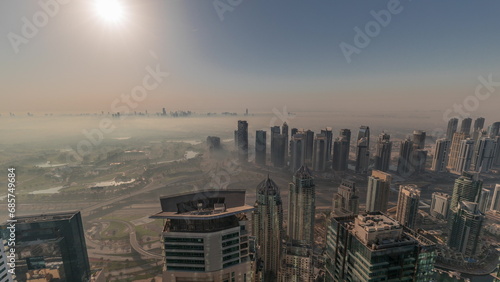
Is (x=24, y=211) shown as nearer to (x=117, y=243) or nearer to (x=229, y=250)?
(x=117, y=243)

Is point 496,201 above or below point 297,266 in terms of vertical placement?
below

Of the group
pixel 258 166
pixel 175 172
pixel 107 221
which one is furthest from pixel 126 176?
pixel 258 166

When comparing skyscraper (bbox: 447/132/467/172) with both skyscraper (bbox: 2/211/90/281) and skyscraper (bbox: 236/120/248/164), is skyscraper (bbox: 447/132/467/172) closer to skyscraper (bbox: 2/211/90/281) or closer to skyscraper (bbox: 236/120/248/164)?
skyscraper (bbox: 236/120/248/164)

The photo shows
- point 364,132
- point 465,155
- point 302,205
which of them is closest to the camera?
point 302,205

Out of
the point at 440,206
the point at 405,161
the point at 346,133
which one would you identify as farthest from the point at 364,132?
the point at 440,206

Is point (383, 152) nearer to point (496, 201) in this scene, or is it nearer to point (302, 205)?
point (496, 201)

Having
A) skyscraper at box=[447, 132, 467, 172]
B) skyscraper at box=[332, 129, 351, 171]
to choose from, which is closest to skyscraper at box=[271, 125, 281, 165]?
skyscraper at box=[332, 129, 351, 171]
